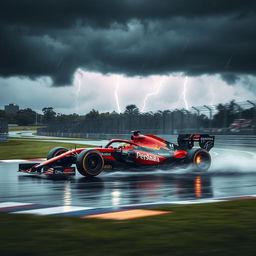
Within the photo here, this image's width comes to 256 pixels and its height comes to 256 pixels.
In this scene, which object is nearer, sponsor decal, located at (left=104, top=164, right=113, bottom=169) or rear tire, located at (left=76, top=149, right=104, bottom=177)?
rear tire, located at (left=76, top=149, right=104, bottom=177)

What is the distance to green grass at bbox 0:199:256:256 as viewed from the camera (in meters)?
4.29

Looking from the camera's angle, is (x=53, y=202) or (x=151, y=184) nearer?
(x=53, y=202)

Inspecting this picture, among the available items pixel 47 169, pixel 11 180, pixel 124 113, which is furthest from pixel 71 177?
pixel 124 113

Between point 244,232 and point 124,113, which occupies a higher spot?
point 124,113

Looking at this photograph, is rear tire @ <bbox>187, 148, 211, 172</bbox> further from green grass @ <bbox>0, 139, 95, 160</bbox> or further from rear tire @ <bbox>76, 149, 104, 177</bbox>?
green grass @ <bbox>0, 139, 95, 160</bbox>

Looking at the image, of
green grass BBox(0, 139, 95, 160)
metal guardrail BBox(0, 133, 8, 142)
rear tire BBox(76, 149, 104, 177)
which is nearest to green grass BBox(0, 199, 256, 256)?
rear tire BBox(76, 149, 104, 177)

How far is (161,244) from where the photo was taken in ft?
14.9

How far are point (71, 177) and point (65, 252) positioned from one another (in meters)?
7.62

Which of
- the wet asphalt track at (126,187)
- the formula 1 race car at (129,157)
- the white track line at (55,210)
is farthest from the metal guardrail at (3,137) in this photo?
the white track line at (55,210)

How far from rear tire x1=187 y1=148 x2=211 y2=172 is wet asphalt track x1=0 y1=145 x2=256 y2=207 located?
0.27 m

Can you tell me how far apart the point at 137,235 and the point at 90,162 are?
6.63 metres

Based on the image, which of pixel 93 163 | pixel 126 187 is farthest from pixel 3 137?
pixel 126 187

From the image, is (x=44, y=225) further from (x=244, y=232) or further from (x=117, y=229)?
(x=244, y=232)

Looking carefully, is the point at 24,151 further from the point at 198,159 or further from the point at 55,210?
the point at 55,210
